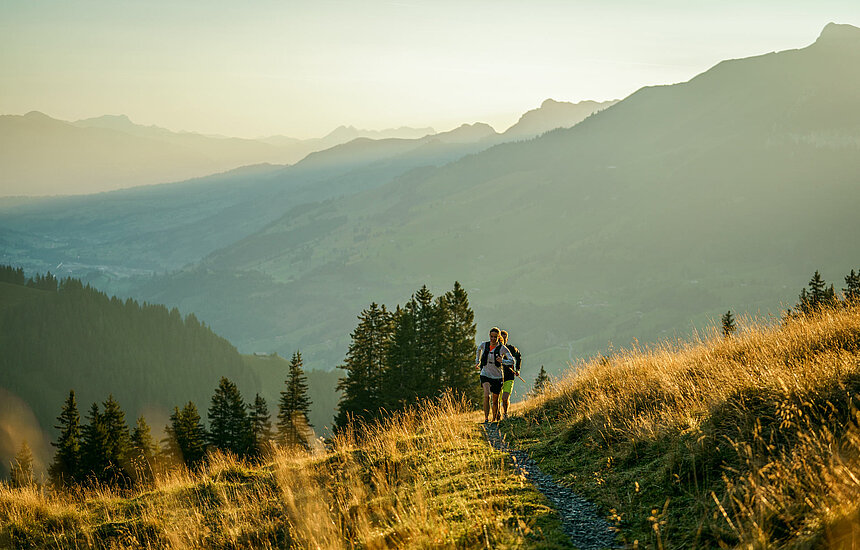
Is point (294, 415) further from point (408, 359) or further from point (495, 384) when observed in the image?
point (495, 384)

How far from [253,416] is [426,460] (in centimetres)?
5008

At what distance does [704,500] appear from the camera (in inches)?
263

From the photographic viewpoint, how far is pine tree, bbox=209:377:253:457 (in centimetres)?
5538

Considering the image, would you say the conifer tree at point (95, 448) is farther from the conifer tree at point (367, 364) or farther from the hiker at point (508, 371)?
the hiker at point (508, 371)

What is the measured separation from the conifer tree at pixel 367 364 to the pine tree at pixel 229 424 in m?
11.3

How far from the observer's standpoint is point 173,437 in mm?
53344

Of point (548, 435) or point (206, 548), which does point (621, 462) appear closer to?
point (548, 435)

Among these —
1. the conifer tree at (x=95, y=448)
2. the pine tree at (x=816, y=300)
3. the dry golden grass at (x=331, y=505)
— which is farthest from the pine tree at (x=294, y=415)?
the pine tree at (x=816, y=300)

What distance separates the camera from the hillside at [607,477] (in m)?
6.00

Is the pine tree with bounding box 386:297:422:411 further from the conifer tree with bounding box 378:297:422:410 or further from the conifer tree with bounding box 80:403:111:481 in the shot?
the conifer tree with bounding box 80:403:111:481

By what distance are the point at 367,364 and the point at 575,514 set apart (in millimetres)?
45649

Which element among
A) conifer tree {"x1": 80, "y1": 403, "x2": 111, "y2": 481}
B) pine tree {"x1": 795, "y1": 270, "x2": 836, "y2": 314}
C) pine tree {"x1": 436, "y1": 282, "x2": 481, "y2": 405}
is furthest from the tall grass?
conifer tree {"x1": 80, "y1": 403, "x2": 111, "y2": 481}

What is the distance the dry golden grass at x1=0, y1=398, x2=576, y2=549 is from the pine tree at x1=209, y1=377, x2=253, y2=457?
42.7 m

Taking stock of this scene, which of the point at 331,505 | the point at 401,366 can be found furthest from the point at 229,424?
the point at 331,505
